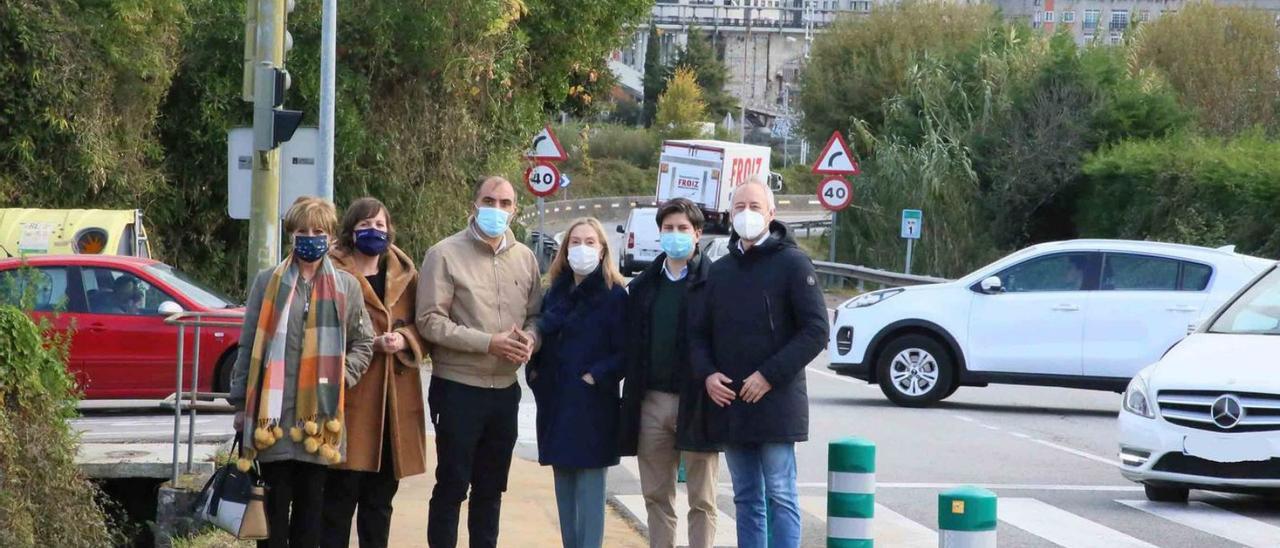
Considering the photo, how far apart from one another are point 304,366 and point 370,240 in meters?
0.65

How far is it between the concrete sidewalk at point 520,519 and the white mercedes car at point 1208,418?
3240mm

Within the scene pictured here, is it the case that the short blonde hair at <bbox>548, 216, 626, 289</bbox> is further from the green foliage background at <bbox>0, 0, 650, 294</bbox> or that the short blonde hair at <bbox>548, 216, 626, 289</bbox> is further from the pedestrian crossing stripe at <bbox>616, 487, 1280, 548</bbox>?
the green foliage background at <bbox>0, 0, 650, 294</bbox>

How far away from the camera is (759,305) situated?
789cm

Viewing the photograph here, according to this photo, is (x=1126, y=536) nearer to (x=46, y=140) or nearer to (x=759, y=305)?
(x=759, y=305)

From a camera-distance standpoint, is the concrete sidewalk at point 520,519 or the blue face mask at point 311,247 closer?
the blue face mask at point 311,247

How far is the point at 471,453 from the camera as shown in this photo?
317 inches

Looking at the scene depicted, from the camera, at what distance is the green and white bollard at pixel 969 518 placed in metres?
6.31

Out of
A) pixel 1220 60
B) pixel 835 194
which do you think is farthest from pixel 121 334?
pixel 1220 60

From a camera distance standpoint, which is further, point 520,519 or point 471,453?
point 520,519

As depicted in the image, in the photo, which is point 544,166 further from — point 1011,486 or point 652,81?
point 652,81

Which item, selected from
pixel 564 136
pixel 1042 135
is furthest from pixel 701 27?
pixel 1042 135

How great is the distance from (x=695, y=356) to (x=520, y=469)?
16.2ft

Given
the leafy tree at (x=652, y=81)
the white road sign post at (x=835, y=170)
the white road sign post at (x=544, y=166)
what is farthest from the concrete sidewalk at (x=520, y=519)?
the leafy tree at (x=652, y=81)

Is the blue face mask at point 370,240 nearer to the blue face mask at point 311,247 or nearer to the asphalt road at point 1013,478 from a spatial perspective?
the blue face mask at point 311,247
